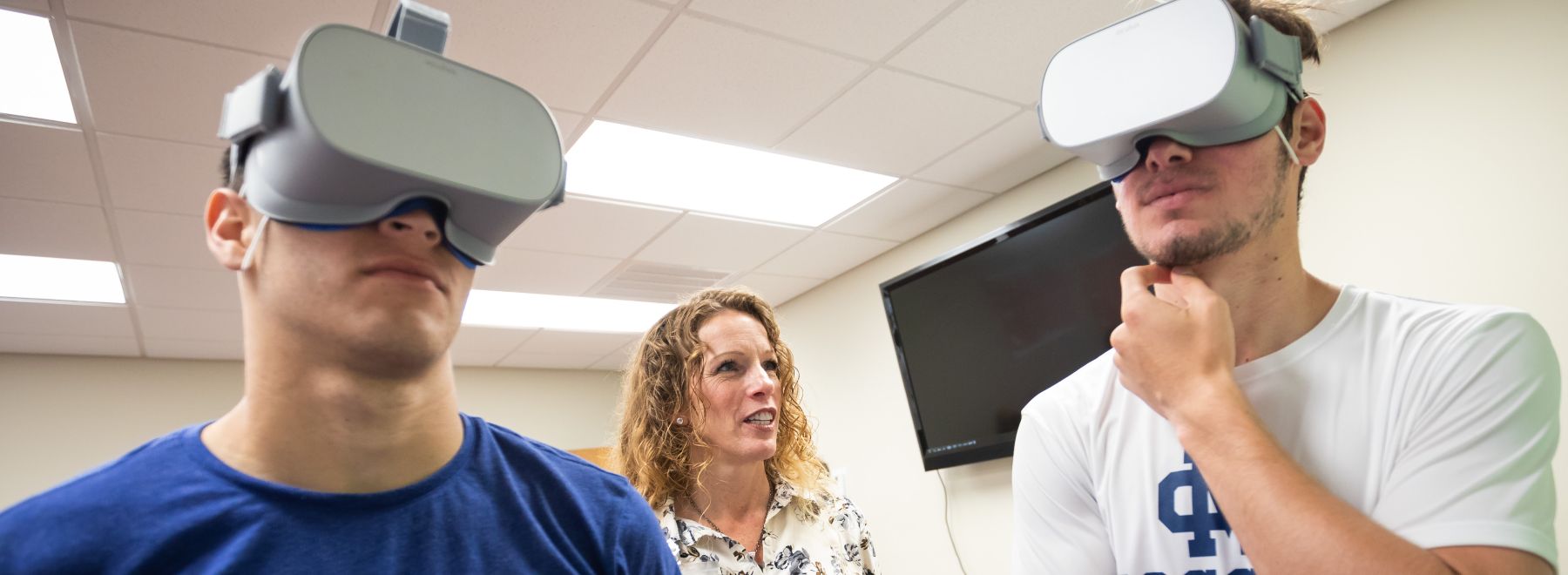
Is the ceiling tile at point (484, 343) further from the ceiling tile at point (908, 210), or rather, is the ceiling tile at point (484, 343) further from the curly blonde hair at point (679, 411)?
the curly blonde hair at point (679, 411)

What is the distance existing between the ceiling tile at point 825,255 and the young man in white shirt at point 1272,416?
127 inches

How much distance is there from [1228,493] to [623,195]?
3.03 m

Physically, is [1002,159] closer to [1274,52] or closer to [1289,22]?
[1289,22]

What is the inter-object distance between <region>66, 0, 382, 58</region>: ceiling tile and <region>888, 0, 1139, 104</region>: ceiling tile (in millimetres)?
1626

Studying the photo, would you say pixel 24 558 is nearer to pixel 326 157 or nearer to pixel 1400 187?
pixel 326 157

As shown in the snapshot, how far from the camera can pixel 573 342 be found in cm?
600

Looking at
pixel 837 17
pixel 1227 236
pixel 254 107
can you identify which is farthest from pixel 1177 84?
pixel 837 17

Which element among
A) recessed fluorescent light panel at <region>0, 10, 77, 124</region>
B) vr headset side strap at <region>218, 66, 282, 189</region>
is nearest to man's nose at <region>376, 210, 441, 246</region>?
vr headset side strap at <region>218, 66, 282, 189</region>

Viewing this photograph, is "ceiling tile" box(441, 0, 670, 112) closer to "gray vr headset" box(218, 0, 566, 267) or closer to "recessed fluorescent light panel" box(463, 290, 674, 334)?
"gray vr headset" box(218, 0, 566, 267)

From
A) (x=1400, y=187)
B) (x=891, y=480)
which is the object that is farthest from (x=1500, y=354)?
(x=891, y=480)

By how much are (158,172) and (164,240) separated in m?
0.75

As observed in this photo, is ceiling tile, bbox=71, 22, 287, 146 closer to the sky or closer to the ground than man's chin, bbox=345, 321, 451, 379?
closer to the sky

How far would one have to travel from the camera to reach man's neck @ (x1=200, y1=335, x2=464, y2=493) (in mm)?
801

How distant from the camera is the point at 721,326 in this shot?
6.74 ft
